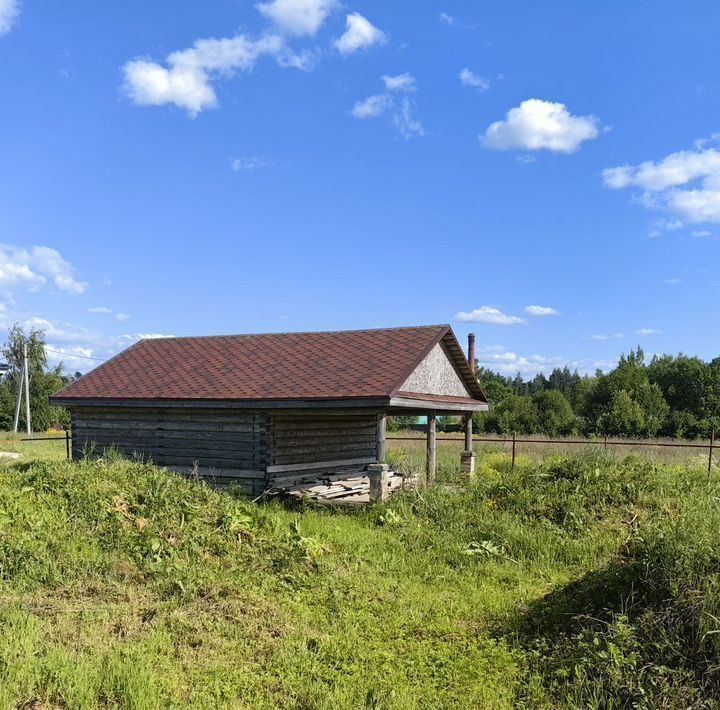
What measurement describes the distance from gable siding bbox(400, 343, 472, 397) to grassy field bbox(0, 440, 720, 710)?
3.73 m

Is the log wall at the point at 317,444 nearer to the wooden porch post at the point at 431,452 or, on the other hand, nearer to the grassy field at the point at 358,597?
the wooden porch post at the point at 431,452

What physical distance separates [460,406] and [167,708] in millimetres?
12453

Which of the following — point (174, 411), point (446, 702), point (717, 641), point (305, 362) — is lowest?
point (446, 702)

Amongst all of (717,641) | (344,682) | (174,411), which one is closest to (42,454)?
(174,411)

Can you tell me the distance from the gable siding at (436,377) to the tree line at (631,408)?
27.4m

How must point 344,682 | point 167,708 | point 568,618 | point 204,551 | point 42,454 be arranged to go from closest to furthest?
1. point 167,708
2. point 344,682
3. point 568,618
4. point 204,551
5. point 42,454

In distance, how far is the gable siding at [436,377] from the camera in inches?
571

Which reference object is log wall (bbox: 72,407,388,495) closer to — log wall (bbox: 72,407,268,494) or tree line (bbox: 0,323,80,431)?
log wall (bbox: 72,407,268,494)

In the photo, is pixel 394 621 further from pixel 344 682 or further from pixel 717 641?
pixel 717 641

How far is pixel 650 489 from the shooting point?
10688 millimetres

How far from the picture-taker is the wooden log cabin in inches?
535

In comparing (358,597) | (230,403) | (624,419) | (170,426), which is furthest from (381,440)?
(624,419)

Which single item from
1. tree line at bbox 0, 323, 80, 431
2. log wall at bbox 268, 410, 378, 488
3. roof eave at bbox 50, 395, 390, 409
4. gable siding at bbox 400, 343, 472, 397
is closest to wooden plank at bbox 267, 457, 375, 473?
log wall at bbox 268, 410, 378, 488

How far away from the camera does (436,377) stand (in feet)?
51.6
